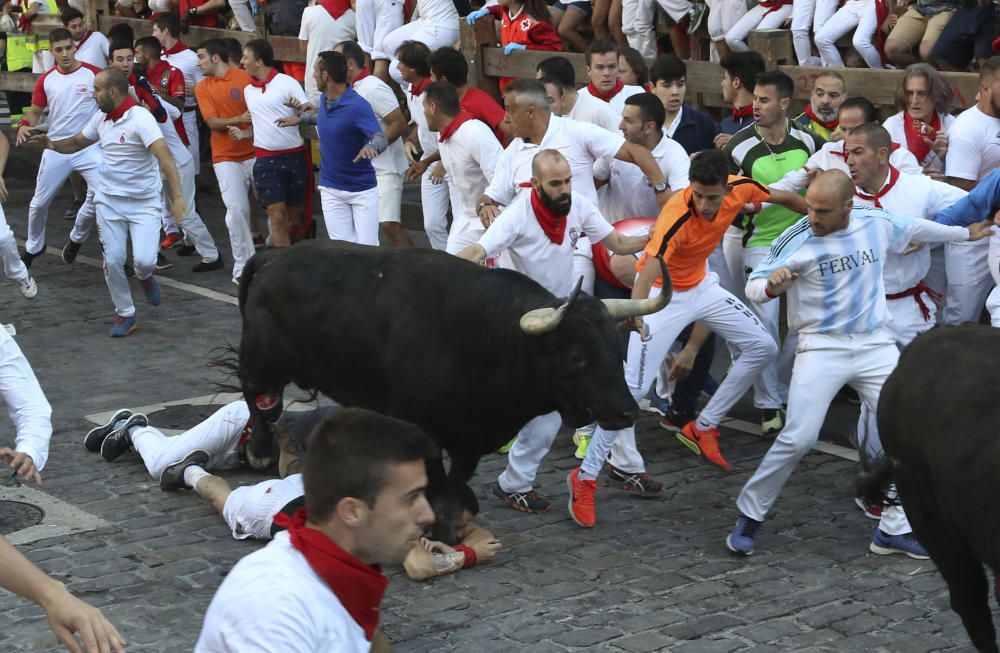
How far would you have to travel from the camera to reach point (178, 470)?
27.6 ft

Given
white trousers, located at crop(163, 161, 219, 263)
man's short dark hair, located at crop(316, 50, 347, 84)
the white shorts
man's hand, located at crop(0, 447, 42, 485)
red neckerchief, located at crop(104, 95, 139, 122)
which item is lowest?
white trousers, located at crop(163, 161, 219, 263)

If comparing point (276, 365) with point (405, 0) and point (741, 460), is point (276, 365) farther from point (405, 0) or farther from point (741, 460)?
point (405, 0)

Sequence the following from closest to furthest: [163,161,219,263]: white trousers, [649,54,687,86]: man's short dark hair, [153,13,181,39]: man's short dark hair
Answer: [649,54,687,86]: man's short dark hair → [163,161,219,263]: white trousers → [153,13,181,39]: man's short dark hair

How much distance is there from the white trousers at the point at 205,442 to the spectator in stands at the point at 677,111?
378 cm

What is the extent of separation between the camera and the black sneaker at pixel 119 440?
8.95 m

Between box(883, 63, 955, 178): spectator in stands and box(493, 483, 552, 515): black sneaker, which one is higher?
box(883, 63, 955, 178): spectator in stands

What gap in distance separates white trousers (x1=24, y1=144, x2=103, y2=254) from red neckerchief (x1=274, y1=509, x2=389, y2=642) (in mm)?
11248

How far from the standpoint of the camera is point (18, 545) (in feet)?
25.1

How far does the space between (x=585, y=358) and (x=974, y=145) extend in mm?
3750

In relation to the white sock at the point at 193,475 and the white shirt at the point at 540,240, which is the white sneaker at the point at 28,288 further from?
the white shirt at the point at 540,240

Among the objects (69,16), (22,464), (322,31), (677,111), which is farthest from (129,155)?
(22,464)

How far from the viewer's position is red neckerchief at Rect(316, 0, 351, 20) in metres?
15.6

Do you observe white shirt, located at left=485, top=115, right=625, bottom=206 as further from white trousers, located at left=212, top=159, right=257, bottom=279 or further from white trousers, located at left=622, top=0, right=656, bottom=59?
white trousers, located at left=212, top=159, right=257, bottom=279

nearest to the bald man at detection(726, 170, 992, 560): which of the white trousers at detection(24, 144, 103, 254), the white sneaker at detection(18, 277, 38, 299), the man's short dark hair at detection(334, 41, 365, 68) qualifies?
the man's short dark hair at detection(334, 41, 365, 68)
